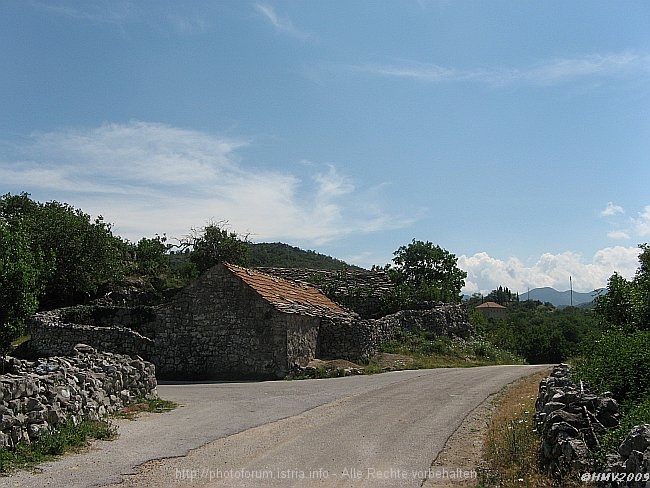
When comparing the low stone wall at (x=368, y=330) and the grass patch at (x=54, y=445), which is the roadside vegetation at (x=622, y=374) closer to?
the grass patch at (x=54, y=445)

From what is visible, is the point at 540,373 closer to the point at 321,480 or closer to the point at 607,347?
the point at 607,347

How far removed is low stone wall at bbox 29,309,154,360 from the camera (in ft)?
77.4

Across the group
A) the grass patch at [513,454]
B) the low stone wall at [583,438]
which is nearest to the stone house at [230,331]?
the grass patch at [513,454]

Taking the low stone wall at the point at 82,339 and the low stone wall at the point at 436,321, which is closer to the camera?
the low stone wall at the point at 82,339

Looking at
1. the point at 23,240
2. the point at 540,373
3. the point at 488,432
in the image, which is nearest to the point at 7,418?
the point at 488,432

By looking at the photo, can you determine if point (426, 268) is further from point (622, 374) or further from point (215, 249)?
point (622, 374)

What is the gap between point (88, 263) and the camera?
34.1m

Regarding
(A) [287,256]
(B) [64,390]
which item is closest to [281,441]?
(B) [64,390]

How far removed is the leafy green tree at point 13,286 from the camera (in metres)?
19.5

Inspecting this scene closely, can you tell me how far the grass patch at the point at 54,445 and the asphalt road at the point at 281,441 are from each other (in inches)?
10.5

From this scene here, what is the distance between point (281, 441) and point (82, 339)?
15.5 metres

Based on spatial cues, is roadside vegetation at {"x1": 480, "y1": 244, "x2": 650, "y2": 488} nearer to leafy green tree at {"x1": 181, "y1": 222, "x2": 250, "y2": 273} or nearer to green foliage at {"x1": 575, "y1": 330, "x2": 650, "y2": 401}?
green foliage at {"x1": 575, "y1": 330, "x2": 650, "y2": 401}

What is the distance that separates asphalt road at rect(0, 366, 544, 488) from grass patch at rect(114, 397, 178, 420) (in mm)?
339

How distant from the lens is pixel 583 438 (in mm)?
8109
